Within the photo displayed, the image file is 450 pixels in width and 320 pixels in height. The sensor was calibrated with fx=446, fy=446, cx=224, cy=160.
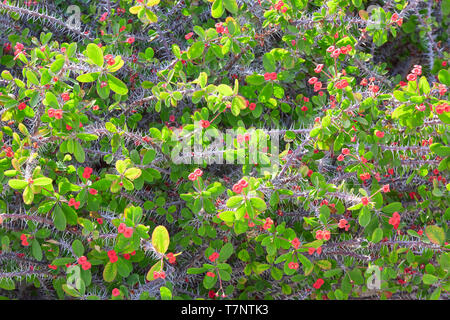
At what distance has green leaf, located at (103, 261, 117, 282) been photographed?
1517 mm

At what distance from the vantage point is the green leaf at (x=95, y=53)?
54.4 inches

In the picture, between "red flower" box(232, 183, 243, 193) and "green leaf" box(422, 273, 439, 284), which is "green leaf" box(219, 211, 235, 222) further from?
"green leaf" box(422, 273, 439, 284)

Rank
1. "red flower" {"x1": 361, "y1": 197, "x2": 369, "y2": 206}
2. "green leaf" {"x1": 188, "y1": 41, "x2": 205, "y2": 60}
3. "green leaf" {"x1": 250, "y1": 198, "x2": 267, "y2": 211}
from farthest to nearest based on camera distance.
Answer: "green leaf" {"x1": 188, "y1": 41, "x2": 205, "y2": 60}
"red flower" {"x1": 361, "y1": 197, "x2": 369, "y2": 206}
"green leaf" {"x1": 250, "y1": 198, "x2": 267, "y2": 211}

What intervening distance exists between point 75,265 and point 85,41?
969 mm

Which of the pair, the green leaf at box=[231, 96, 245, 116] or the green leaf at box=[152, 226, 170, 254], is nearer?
the green leaf at box=[152, 226, 170, 254]

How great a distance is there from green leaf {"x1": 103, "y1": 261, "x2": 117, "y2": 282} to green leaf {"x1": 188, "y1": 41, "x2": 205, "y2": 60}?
806 mm

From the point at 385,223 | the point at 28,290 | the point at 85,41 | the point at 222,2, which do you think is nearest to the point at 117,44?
the point at 85,41

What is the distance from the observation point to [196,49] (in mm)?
1656

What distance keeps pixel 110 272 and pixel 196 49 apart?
0.85 m

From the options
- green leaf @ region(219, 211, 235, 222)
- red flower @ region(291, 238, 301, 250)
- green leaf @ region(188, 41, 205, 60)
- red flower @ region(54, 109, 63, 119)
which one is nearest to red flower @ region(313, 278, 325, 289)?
red flower @ region(291, 238, 301, 250)

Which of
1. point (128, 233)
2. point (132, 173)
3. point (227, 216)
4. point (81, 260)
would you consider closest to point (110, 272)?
point (81, 260)

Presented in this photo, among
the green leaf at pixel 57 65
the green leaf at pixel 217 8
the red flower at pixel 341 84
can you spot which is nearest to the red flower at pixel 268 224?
the red flower at pixel 341 84

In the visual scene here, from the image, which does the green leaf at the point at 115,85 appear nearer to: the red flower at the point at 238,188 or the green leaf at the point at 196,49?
the green leaf at the point at 196,49

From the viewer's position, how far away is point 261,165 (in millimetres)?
1636
